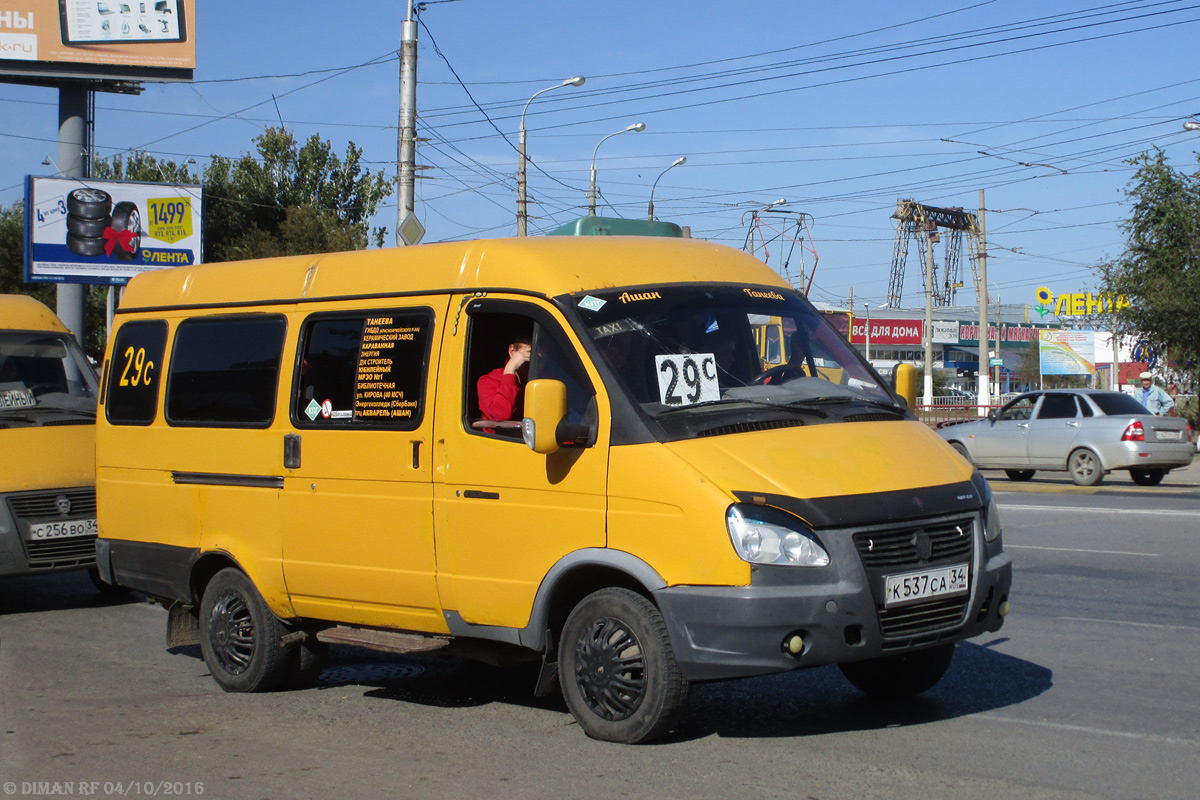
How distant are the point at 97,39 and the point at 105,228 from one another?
514 cm

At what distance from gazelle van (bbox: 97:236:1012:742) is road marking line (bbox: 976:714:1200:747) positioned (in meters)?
0.40

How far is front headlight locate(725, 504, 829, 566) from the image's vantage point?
16.4 ft

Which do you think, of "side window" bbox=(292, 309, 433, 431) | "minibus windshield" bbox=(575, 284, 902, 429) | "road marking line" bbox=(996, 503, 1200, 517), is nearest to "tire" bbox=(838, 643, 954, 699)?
"minibus windshield" bbox=(575, 284, 902, 429)

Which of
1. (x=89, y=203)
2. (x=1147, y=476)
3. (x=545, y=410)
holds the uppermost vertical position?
(x=89, y=203)

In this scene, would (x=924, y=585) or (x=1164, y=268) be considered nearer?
(x=924, y=585)

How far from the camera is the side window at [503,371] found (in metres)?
5.73

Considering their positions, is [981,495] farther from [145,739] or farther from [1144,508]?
[1144,508]

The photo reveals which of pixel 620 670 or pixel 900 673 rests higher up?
pixel 620 670

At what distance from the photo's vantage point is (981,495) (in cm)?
562

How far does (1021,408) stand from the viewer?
70.7ft

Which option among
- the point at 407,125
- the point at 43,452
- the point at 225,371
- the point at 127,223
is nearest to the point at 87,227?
the point at 127,223

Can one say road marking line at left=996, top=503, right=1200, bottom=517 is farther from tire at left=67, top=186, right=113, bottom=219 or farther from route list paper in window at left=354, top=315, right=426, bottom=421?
tire at left=67, top=186, right=113, bottom=219

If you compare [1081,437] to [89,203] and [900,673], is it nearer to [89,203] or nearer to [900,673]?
[900,673]

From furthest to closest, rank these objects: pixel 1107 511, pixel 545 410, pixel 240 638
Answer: pixel 1107 511, pixel 240 638, pixel 545 410
